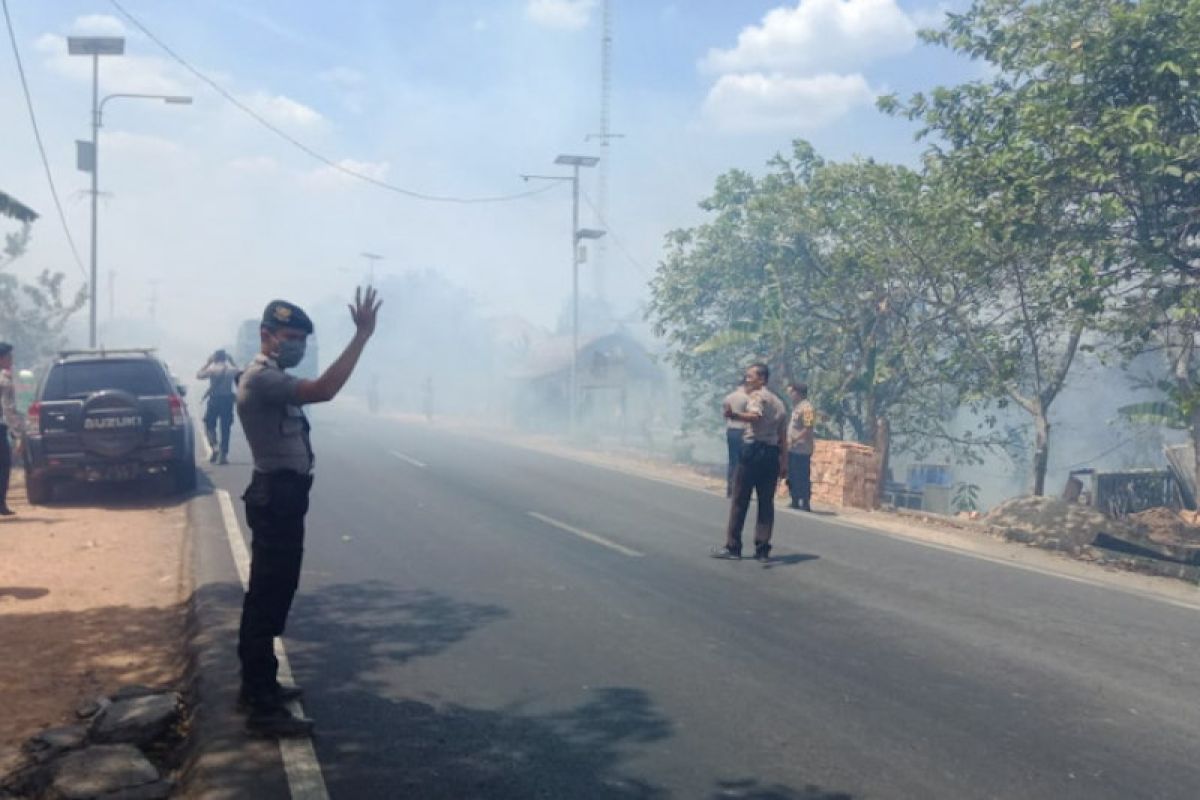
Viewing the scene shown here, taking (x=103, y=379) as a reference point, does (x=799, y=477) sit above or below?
below

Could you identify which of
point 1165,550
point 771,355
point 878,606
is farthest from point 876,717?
point 771,355

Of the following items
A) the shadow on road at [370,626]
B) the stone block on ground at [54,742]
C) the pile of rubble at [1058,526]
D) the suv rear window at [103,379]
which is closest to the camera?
the stone block on ground at [54,742]

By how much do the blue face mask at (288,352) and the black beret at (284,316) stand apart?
0.26 feet

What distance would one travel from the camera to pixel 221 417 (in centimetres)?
1736

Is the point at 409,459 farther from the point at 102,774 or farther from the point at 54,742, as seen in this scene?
the point at 102,774

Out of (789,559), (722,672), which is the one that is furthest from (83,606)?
(789,559)

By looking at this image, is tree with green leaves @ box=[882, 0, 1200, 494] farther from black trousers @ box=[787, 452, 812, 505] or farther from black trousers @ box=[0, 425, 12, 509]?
black trousers @ box=[0, 425, 12, 509]

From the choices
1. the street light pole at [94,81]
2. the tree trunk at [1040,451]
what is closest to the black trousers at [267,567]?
the tree trunk at [1040,451]

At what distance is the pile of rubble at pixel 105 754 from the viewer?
4145 mm

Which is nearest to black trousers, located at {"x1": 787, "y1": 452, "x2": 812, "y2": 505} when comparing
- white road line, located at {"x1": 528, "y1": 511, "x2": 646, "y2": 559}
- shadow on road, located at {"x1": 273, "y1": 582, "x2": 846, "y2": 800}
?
white road line, located at {"x1": 528, "y1": 511, "x2": 646, "y2": 559}

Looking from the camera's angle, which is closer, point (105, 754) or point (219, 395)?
point (105, 754)

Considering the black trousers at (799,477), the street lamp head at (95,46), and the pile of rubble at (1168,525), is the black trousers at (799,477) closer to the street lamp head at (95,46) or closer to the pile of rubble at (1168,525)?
the pile of rubble at (1168,525)

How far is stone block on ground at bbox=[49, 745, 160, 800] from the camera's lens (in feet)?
13.4

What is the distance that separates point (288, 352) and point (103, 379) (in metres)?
9.09
